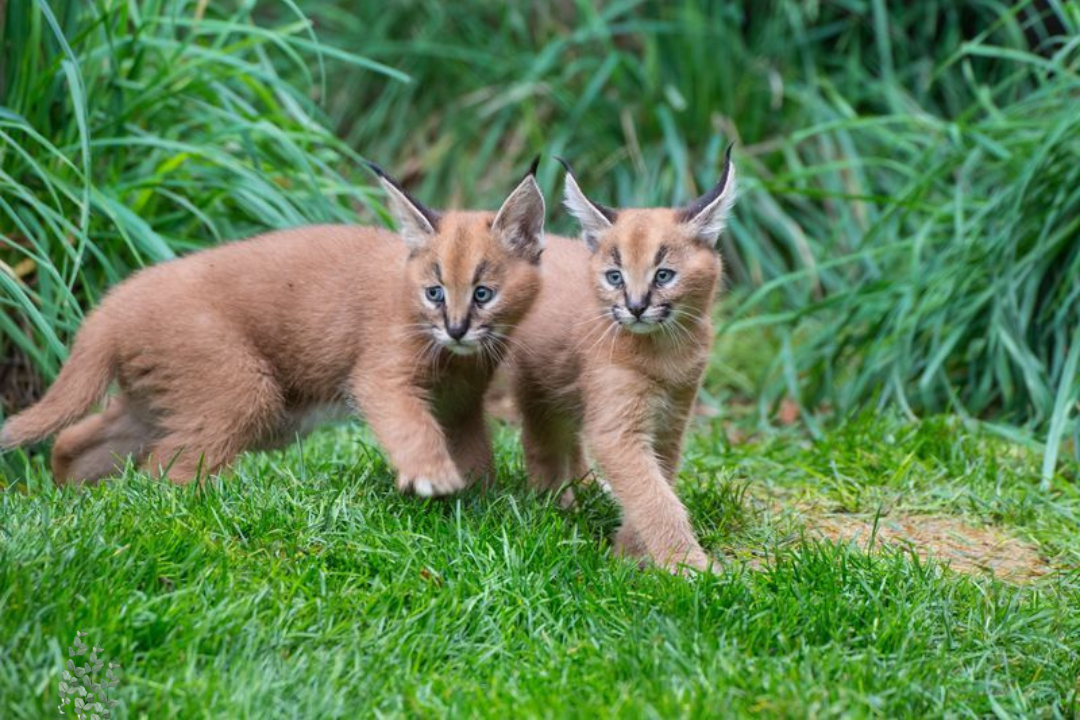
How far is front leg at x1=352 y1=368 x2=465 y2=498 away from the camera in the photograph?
4.91 m

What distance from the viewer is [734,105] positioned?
1004 cm

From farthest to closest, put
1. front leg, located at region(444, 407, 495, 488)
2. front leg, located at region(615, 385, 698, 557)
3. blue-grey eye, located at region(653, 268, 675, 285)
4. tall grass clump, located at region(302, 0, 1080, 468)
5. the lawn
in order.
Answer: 1. tall grass clump, located at region(302, 0, 1080, 468)
2. front leg, located at region(444, 407, 495, 488)
3. front leg, located at region(615, 385, 698, 557)
4. blue-grey eye, located at region(653, 268, 675, 285)
5. the lawn

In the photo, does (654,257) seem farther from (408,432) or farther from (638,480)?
(408,432)

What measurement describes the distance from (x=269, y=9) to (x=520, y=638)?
862 cm

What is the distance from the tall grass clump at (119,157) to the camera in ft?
19.8

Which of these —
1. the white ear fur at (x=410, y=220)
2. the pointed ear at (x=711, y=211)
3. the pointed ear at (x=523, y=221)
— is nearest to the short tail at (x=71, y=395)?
the white ear fur at (x=410, y=220)

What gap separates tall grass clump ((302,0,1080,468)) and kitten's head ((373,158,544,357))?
2.73 m

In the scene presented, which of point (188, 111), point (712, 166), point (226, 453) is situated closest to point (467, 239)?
point (226, 453)

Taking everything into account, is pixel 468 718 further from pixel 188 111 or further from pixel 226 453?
pixel 188 111

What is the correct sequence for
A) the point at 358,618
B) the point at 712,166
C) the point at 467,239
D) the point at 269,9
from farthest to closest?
1. the point at 269,9
2. the point at 712,166
3. the point at 467,239
4. the point at 358,618

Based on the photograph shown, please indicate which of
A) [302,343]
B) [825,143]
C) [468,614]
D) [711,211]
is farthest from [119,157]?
[825,143]

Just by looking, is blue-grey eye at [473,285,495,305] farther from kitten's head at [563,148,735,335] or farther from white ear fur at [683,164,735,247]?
white ear fur at [683,164,735,247]

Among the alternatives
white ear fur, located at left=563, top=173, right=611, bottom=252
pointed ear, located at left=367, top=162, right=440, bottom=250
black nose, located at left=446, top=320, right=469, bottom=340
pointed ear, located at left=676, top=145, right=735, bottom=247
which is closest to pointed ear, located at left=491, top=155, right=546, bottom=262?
white ear fur, located at left=563, top=173, right=611, bottom=252

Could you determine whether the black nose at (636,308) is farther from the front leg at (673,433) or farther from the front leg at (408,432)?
the front leg at (408,432)
